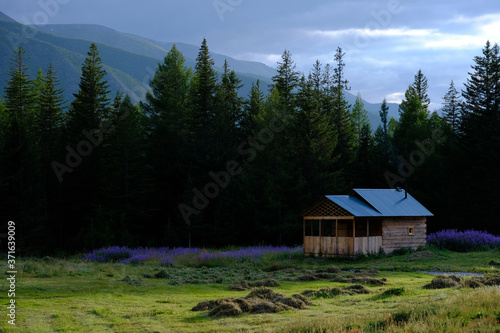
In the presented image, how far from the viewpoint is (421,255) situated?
30719 millimetres

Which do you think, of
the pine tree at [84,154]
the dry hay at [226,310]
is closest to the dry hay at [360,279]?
the dry hay at [226,310]

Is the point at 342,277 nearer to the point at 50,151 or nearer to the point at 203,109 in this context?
the point at 203,109

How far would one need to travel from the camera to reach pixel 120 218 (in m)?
47.6

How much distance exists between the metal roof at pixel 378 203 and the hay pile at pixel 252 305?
1626 centimetres

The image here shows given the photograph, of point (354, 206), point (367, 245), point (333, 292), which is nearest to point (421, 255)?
point (367, 245)

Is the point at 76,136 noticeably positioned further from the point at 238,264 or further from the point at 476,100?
the point at 476,100

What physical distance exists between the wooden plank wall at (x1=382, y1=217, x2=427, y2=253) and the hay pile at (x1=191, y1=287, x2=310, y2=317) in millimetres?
18614

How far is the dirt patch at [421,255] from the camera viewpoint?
3012cm

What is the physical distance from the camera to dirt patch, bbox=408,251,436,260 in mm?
30125

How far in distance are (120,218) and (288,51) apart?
30.0 metres

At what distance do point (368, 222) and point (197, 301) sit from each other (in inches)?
720

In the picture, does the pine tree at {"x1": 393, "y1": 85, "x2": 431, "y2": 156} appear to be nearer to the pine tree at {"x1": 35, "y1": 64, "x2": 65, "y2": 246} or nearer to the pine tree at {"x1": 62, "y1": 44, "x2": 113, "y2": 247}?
the pine tree at {"x1": 62, "y1": 44, "x2": 113, "y2": 247}

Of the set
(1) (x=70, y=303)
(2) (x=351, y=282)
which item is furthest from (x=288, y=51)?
(1) (x=70, y=303)

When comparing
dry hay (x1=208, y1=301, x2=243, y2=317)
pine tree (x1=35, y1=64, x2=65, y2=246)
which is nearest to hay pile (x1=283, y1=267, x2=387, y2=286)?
dry hay (x1=208, y1=301, x2=243, y2=317)
